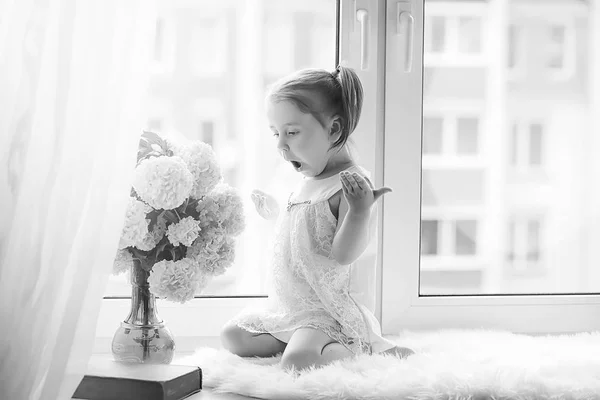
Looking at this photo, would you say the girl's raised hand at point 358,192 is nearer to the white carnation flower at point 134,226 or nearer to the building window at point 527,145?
the white carnation flower at point 134,226

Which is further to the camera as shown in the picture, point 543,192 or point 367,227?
point 543,192

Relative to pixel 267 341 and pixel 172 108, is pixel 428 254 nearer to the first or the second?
pixel 267 341

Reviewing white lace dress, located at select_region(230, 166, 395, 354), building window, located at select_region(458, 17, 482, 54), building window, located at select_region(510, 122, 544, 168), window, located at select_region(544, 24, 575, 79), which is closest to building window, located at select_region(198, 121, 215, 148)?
white lace dress, located at select_region(230, 166, 395, 354)

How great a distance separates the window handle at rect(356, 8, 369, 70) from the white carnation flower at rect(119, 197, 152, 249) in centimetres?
65

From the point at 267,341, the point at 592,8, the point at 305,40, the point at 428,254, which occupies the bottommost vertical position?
the point at 267,341

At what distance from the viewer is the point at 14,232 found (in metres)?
1.07

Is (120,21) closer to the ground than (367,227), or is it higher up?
higher up

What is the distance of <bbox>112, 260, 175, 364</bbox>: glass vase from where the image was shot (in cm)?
130

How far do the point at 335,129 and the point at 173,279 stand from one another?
17.0 inches

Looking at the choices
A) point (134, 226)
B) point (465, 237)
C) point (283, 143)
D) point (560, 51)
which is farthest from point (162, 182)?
point (560, 51)

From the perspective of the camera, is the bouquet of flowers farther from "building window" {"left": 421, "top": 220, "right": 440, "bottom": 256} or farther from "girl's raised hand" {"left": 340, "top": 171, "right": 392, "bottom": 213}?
"building window" {"left": 421, "top": 220, "right": 440, "bottom": 256}

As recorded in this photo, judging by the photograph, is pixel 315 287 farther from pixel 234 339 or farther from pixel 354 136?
pixel 354 136

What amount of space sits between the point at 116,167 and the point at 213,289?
684 mm

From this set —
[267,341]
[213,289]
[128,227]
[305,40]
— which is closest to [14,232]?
[128,227]
